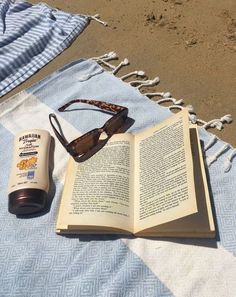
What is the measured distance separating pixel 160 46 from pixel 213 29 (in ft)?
0.76

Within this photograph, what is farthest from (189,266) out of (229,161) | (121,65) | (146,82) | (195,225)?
(121,65)

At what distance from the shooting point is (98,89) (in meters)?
1.64

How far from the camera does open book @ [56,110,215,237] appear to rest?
1.13 metres

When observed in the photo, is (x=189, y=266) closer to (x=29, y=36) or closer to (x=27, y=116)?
(x=27, y=116)

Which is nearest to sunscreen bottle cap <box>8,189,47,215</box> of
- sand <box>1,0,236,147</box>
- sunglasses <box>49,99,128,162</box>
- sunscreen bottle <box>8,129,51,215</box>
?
sunscreen bottle <box>8,129,51,215</box>

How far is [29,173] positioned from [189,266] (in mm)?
501

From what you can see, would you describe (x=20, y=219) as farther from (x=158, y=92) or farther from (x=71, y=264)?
(x=158, y=92)

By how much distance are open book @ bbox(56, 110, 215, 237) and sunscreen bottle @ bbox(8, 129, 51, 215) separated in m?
0.07

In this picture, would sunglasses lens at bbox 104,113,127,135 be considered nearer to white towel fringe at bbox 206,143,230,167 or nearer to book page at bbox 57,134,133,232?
book page at bbox 57,134,133,232

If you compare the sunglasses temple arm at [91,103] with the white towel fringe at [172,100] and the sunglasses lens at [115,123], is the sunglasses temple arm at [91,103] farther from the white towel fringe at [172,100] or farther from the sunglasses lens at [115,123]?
the white towel fringe at [172,100]

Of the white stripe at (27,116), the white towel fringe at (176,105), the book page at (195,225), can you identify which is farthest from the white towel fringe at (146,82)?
the book page at (195,225)

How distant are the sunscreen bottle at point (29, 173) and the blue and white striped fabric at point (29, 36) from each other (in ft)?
1.33

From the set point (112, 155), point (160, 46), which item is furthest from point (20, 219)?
point (160, 46)

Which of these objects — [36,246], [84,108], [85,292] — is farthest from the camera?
[84,108]
